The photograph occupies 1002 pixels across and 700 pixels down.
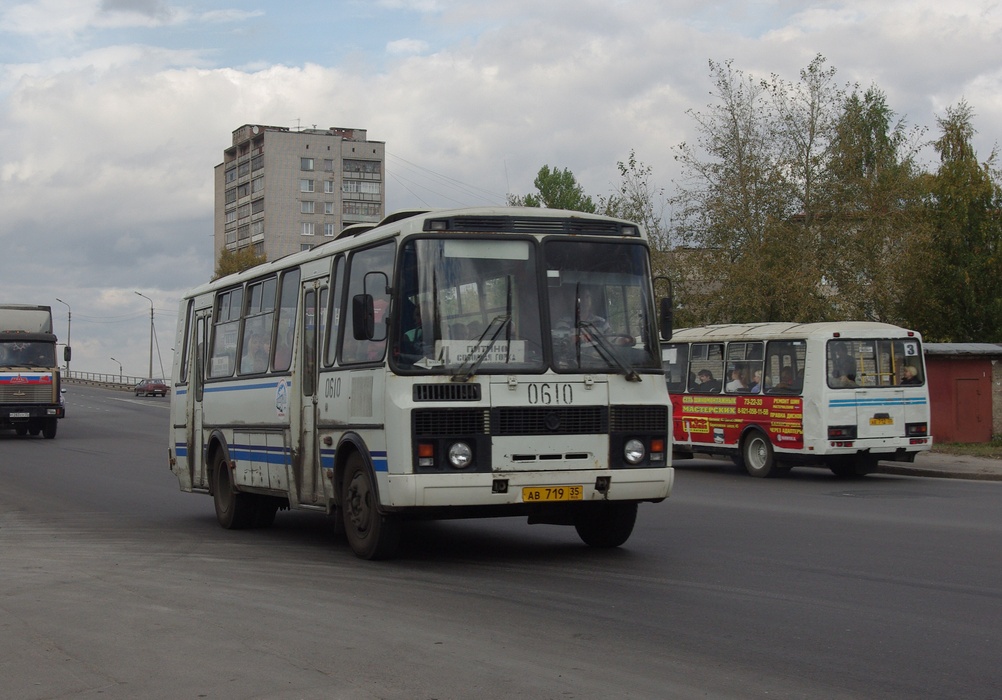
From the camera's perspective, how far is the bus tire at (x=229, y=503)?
47.5 feet

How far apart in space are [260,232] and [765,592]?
5062 inches

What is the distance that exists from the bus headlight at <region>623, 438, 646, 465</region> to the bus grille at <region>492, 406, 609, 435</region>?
25cm

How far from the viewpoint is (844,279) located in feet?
123

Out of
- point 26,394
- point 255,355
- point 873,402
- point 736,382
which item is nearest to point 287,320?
point 255,355

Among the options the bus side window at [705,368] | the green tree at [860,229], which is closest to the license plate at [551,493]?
the bus side window at [705,368]

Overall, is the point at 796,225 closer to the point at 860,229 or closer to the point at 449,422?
the point at 860,229

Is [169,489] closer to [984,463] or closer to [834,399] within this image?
[834,399]

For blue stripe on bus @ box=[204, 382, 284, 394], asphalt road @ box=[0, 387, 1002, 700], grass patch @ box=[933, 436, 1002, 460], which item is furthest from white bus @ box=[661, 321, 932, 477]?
blue stripe on bus @ box=[204, 382, 284, 394]

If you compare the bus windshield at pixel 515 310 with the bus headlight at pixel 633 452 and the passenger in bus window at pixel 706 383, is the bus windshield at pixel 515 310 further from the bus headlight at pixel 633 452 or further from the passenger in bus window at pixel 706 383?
the passenger in bus window at pixel 706 383

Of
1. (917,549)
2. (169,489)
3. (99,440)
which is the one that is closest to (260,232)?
(99,440)

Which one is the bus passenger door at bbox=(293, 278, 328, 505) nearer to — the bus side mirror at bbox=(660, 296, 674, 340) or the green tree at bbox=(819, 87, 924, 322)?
the bus side mirror at bbox=(660, 296, 674, 340)

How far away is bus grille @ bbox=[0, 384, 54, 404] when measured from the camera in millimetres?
37969

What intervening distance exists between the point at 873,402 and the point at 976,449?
6773 millimetres

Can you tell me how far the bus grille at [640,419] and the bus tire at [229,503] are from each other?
5.60m
